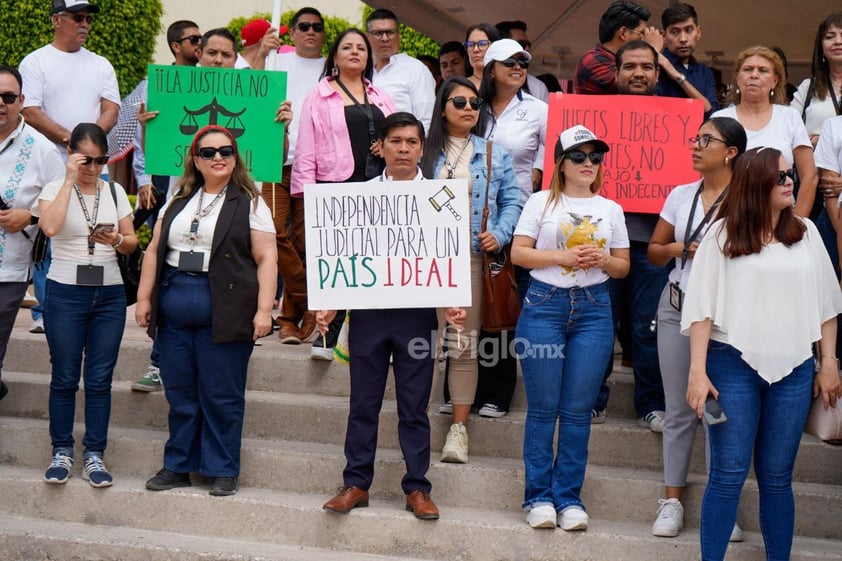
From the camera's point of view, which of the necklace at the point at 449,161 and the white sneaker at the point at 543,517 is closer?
the white sneaker at the point at 543,517

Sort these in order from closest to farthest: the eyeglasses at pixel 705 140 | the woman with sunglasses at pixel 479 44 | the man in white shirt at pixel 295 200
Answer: the eyeglasses at pixel 705 140
the woman with sunglasses at pixel 479 44
the man in white shirt at pixel 295 200

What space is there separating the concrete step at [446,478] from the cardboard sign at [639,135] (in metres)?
1.63

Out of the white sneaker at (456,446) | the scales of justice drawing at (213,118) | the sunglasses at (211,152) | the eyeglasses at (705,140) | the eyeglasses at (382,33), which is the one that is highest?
the eyeglasses at (382,33)

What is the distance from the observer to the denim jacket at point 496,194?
21.4 ft

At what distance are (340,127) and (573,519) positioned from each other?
9.26 feet

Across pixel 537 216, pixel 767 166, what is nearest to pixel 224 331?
pixel 537 216

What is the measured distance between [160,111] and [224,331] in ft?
5.87

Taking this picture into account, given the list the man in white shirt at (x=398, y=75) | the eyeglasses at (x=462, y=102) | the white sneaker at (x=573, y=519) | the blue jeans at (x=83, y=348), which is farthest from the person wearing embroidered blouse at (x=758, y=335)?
the blue jeans at (x=83, y=348)

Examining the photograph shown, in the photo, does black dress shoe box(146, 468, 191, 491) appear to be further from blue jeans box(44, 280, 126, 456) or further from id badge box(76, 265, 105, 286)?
id badge box(76, 265, 105, 286)

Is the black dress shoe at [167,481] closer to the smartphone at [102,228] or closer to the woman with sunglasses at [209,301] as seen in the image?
the woman with sunglasses at [209,301]

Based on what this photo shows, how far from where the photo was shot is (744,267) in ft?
17.4

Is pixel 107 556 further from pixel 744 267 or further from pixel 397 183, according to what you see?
pixel 744 267

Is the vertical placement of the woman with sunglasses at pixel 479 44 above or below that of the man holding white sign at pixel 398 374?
above

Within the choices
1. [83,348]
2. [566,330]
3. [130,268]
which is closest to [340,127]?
[130,268]
